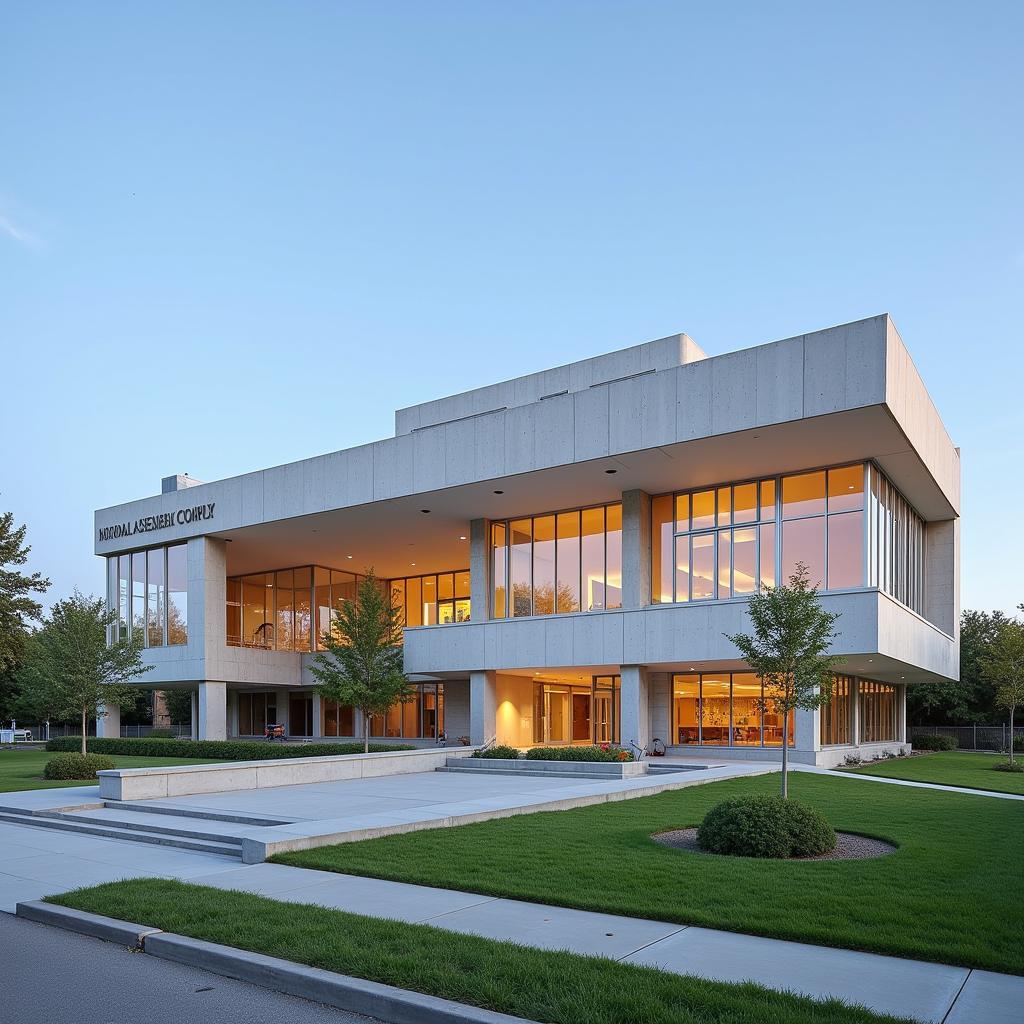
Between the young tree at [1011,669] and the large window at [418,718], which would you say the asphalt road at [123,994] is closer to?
the young tree at [1011,669]

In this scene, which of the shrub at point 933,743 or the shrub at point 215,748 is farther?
the shrub at point 933,743

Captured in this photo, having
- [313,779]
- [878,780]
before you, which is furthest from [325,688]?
[878,780]

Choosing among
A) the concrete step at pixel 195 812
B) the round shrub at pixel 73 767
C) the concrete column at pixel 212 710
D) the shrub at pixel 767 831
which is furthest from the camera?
the concrete column at pixel 212 710

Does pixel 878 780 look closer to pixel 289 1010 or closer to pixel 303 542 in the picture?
pixel 289 1010

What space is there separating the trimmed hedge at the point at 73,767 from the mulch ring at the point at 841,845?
18.4 meters

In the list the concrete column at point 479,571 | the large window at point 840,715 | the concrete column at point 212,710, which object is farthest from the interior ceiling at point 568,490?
the large window at point 840,715

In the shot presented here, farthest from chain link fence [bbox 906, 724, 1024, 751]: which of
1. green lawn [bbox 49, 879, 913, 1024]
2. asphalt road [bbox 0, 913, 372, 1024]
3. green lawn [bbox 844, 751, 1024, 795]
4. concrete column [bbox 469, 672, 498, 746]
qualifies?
asphalt road [bbox 0, 913, 372, 1024]

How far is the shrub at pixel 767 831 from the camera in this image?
11656 millimetres

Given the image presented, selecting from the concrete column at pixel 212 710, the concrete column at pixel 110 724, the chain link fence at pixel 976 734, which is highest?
the concrete column at pixel 212 710

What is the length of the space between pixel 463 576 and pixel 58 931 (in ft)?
138

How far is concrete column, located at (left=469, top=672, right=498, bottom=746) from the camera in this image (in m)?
35.7

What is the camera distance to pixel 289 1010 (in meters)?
6.75

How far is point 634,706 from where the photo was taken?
31.8 metres

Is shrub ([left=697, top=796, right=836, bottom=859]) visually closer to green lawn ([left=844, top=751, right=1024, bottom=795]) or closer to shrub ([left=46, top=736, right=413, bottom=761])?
green lawn ([left=844, top=751, right=1024, bottom=795])
